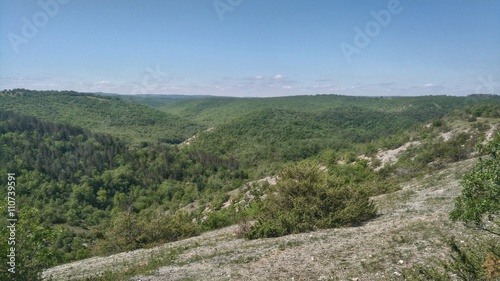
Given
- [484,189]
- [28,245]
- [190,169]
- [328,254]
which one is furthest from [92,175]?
[484,189]

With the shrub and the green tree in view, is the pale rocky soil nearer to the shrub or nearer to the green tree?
the shrub

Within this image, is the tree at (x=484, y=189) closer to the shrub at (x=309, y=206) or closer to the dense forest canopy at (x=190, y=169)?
the shrub at (x=309, y=206)

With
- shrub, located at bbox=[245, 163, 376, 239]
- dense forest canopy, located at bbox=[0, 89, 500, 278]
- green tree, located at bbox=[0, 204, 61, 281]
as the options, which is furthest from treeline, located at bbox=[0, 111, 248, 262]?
green tree, located at bbox=[0, 204, 61, 281]

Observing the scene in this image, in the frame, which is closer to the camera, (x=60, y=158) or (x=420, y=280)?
(x=420, y=280)

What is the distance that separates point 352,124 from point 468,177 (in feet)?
603

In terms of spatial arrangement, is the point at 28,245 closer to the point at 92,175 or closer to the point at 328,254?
the point at 328,254

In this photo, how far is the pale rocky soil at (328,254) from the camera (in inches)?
468

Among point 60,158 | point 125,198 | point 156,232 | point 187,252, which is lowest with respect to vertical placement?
point 125,198

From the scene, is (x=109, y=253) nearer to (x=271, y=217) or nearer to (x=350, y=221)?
Answer: (x=271, y=217)

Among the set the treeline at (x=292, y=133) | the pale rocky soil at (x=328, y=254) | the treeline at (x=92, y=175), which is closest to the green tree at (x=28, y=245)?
the pale rocky soil at (x=328, y=254)

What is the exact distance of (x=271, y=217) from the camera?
22.5 m

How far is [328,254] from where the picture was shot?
13.8m

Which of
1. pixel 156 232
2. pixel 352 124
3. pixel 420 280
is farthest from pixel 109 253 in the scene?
pixel 352 124

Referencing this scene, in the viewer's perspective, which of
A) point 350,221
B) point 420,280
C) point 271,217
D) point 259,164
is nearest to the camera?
point 420,280
